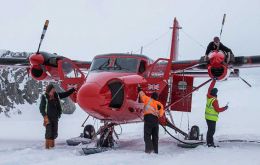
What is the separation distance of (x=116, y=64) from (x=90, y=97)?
198cm

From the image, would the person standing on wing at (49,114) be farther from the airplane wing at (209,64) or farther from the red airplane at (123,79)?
the airplane wing at (209,64)

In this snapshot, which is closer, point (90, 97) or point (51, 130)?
point (90, 97)

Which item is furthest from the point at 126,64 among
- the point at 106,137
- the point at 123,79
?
the point at 106,137

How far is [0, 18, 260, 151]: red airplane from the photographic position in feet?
29.1

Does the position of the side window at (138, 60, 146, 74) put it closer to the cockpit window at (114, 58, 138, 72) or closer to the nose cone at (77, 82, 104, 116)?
the cockpit window at (114, 58, 138, 72)

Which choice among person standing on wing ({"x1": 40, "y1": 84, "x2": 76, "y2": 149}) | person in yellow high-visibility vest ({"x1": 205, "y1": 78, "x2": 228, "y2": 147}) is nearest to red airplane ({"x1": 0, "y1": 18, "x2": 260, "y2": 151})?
person standing on wing ({"x1": 40, "y1": 84, "x2": 76, "y2": 149})

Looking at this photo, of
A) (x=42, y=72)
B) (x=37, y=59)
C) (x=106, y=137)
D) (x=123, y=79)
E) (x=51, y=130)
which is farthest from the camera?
(x=42, y=72)

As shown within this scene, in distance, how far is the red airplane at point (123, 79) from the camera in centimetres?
888

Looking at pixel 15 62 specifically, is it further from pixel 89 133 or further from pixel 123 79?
pixel 123 79

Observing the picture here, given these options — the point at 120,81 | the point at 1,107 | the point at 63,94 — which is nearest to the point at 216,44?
the point at 120,81

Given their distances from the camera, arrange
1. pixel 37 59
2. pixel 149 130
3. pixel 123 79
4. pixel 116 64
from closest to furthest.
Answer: pixel 149 130 < pixel 123 79 < pixel 116 64 < pixel 37 59

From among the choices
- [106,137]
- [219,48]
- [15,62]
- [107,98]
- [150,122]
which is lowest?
[106,137]

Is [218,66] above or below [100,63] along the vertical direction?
above

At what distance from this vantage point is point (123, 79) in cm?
912
